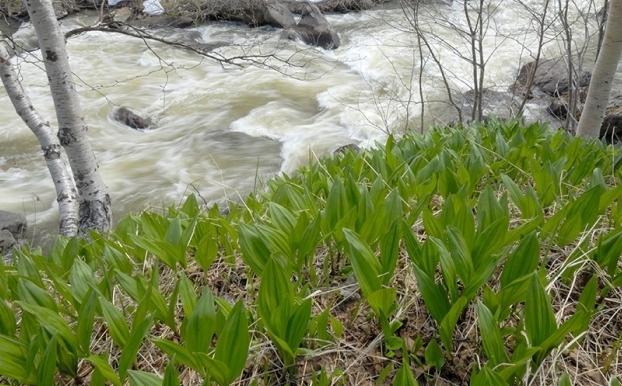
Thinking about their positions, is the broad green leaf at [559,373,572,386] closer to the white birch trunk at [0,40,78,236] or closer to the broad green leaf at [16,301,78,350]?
the broad green leaf at [16,301,78,350]

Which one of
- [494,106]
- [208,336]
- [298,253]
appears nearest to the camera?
[208,336]

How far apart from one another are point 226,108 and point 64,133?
22.1ft

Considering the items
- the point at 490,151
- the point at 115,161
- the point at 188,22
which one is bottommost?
the point at 115,161

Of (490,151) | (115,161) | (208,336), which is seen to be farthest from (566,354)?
(115,161)

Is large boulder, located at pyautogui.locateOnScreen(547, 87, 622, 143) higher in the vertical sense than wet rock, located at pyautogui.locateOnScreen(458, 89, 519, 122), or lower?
higher

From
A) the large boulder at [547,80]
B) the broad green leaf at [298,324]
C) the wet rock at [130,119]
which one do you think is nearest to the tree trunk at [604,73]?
the broad green leaf at [298,324]

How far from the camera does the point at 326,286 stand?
5.39 ft

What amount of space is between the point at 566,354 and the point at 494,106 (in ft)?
31.8

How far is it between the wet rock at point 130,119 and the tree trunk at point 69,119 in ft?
19.6

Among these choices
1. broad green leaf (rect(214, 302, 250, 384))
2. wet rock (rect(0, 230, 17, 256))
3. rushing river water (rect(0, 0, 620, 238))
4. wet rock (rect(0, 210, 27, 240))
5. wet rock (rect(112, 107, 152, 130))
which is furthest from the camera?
wet rock (rect(112, 107, 152, 130))

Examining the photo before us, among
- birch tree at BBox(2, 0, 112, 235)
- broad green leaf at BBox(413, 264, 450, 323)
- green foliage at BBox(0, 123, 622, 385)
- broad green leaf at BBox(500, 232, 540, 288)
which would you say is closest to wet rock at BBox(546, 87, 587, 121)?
birch tree at BBox(2, 0, 112, 235)

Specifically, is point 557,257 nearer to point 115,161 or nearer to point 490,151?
point 490,151

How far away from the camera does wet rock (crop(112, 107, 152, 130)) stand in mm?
10664

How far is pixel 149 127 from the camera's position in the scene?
10.8 metres
